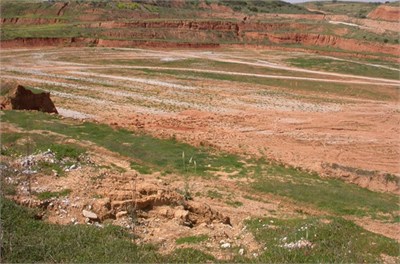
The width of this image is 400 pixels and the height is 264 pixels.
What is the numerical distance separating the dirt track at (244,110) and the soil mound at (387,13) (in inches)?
2715

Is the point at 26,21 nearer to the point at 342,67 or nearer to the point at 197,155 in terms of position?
the point at 342,67

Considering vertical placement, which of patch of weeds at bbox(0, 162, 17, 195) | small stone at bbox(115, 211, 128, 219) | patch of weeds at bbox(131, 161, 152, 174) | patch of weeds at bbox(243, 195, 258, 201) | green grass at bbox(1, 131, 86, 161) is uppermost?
patch of weeds at bbox(0, 162, 17, 195)

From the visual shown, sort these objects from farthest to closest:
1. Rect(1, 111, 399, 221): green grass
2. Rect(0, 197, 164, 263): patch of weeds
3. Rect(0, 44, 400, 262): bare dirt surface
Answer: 1. Rect(1, 111, 399, 221): green grass
2. Rect(0, 44, 400, 262): bare dirt surface
3. Rect(0, 197, 164, 263): patch of weeds

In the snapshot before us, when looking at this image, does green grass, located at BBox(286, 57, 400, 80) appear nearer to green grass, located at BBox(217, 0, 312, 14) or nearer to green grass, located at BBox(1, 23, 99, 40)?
green grass, located at BBox(1, 23, 99, 40)

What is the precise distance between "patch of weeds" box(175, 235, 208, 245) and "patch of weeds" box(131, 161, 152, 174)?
9345 mm

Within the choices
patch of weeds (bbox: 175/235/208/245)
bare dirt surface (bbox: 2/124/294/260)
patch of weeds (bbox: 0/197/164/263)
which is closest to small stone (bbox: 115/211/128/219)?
bare dirt surface (bbox: 2/124/294/260)

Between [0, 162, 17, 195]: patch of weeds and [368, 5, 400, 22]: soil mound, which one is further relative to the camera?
[368, 5, 400, 22]: soil mound

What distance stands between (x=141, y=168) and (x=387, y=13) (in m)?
115

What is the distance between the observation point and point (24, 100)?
103 ft

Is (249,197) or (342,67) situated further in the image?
(342,67)

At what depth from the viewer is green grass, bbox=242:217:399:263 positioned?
39.2 feet

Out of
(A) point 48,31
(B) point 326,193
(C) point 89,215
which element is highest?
(C) point 89,215

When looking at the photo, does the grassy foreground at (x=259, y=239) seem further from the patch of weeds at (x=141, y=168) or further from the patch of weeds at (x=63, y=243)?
the patch of weeds at (x=141, y=168)

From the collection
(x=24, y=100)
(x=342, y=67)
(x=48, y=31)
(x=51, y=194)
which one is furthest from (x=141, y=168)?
(x=48, y=31)
